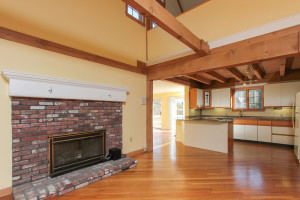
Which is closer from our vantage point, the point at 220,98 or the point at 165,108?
the point at 220,98

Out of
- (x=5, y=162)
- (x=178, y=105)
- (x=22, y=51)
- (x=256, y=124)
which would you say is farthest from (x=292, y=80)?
(x=5, y=162)

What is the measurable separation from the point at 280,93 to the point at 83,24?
19.8 ft

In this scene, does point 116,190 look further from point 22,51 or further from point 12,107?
point 22,51

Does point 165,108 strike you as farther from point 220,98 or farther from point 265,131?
point 265,131

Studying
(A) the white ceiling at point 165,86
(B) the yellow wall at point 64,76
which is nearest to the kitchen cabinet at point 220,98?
(A) the white ceiling at point 165,86

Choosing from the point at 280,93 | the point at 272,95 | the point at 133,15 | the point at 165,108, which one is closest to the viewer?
the point at 133,15

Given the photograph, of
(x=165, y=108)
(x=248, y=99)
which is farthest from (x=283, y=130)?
(x=165, y=108)

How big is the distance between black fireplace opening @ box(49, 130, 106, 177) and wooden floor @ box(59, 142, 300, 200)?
556 millimetres

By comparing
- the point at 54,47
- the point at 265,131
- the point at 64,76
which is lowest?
the point at 265,131

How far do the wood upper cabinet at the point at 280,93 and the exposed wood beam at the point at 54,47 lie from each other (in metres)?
4.91

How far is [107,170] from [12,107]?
1.77 meters

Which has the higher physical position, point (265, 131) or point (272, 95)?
point (272, 95)

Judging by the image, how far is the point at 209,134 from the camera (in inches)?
169

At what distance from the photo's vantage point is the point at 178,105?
834cm
